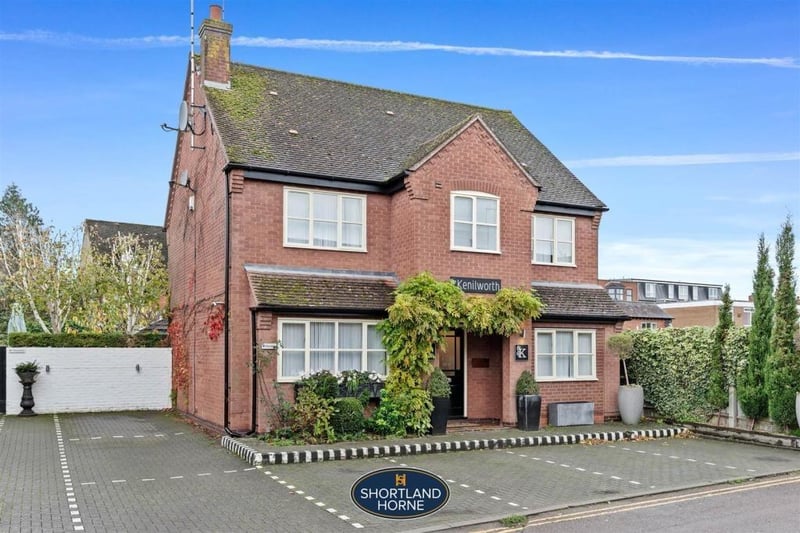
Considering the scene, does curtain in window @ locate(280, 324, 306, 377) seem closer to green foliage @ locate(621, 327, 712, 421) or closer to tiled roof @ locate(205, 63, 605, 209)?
tiled roof @ locate(205, 63, 605, 209)

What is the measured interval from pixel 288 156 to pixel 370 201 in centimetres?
242

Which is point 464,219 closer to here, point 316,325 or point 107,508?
point 316,325

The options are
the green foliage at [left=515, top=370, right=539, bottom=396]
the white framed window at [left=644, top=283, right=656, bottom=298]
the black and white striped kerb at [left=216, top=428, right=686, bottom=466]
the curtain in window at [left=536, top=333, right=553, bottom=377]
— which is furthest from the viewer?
the white framed window at [left=644, top=283, right=656, bottom=298]

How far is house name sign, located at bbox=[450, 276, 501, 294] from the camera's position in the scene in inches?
720

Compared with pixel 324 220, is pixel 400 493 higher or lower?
lower

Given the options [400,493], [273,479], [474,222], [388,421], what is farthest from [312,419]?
[474,222]

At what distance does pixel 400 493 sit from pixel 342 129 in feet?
39.7

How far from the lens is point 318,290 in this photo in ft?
57.0

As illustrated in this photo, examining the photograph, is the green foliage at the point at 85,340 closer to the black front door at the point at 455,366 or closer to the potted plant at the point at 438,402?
the black front door at the point at 455,366

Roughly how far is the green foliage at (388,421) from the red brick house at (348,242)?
1358 mm

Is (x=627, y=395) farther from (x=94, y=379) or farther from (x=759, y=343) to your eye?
(x=94, y=379)

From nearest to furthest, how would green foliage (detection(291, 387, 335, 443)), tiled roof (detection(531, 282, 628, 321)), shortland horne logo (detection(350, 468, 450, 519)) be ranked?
shortland horne logo (detection(350, 468, 450, 519)) < green foliage (detection(291, 387, 335, 443)) < tiled roof (detection(531, 282, 628, 321))

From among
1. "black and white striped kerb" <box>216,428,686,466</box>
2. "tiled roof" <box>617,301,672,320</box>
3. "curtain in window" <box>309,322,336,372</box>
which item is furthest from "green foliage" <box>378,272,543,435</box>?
"tiled roof" <box>617,301,672,320</box>

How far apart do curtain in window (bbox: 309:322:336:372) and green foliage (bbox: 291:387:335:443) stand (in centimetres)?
143
